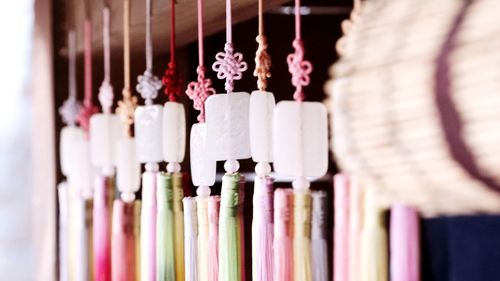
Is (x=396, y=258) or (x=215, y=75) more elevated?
(x=215, y=75)

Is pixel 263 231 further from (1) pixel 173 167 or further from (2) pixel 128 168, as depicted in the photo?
(2) pixel 128 168

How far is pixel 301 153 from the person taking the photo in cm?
68

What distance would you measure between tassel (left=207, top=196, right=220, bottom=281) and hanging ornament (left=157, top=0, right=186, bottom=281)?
2.6 inches

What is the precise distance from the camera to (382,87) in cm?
50

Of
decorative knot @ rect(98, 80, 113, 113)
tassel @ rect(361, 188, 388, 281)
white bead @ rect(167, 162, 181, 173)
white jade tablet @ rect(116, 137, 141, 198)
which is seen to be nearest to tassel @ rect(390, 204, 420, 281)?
tassel @ rect(361, 188, 388, 281)

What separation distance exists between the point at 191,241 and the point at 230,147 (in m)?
0.13

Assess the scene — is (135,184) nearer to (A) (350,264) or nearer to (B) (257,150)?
(B) (257,150)

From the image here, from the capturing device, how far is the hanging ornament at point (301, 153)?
683 mm

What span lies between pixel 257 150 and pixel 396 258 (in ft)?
0.64

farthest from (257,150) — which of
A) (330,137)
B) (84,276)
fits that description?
(84,276)

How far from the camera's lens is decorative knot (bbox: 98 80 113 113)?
1.01m

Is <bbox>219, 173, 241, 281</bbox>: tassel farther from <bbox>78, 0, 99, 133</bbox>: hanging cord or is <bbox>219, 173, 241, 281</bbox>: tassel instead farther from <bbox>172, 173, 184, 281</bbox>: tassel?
<bbox>78, 0, 99, 133</bbox>: hanging cord

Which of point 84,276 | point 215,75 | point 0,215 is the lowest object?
point 84,276

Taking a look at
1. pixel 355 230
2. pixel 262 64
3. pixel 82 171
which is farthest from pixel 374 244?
pixel 82 171
